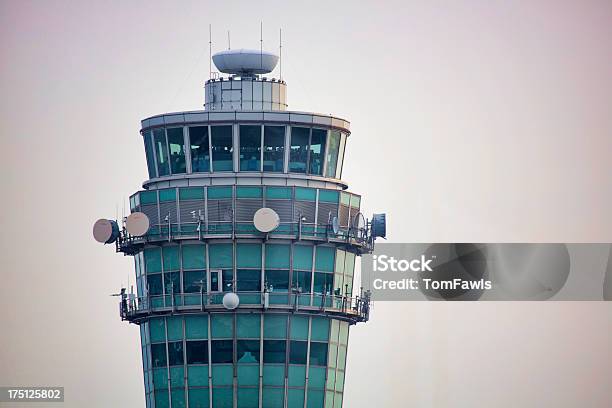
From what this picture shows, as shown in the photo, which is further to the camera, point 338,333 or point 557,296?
point 338,333

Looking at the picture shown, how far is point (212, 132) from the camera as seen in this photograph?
101 m

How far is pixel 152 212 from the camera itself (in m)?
102

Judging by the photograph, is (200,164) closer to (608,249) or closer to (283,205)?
(283,205)

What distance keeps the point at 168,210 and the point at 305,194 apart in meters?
8.32

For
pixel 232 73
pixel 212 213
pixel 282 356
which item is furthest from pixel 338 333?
pixel 232 73

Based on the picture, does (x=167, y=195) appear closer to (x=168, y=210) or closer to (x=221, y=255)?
(x=168, y=210)

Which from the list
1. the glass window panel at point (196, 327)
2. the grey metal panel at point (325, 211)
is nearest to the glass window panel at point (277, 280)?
the grey metal panel at point (325, 211)

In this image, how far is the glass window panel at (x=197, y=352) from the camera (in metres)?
101

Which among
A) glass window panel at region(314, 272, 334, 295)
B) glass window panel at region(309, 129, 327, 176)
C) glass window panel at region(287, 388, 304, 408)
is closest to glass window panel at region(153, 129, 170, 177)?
glass window panel at region(309, 129, 327, 176)

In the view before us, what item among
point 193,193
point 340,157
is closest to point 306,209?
point 340,157

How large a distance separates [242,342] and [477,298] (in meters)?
14.4

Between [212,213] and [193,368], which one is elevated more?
[212,213]

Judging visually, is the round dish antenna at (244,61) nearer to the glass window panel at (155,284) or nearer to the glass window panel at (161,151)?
the glass window panel at (161,151)

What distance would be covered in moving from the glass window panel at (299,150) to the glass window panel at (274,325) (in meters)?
8.89
